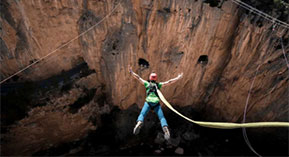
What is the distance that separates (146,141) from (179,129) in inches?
91.2

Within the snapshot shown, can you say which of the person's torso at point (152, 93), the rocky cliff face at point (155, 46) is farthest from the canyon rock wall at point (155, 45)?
the person's torso at point (152, 93)

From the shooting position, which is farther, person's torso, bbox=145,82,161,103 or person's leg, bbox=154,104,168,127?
person's torso, bbox=145,82,161,103

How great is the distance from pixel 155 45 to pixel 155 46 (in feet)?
0.17

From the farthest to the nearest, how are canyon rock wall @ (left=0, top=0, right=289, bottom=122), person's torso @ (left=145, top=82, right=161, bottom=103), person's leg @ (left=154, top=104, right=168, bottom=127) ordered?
canyon rock wall @ (left=0, top=0, right=289, bottom=122) → person's torso @ (left=145, top=82, right=161, bottom=103) → person's leg @ (left=154, top=104, right=168, bottom=127)

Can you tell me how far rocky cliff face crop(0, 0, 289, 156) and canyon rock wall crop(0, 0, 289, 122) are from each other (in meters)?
0.04

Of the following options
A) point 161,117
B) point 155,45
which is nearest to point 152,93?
point 161,117

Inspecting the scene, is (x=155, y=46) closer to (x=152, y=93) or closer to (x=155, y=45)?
(x=155, y=45)

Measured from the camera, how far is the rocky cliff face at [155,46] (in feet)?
23.4

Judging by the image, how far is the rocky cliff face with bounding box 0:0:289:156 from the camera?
7.12 metres

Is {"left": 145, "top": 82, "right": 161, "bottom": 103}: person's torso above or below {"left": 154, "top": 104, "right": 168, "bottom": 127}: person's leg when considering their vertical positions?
above

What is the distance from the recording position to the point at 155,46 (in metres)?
8.02

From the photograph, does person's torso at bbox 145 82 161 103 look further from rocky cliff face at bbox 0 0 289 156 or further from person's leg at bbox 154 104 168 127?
rocky cliff face at bbox 0 0 289 156

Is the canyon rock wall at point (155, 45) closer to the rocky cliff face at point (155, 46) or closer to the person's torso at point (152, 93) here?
the rocky cliff face at point (155, 46)

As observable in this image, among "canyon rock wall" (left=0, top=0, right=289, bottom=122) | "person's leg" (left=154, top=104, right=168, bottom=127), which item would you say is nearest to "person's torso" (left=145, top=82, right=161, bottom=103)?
"person's leg" (left=154, top=104, right=168, bottom=127)
